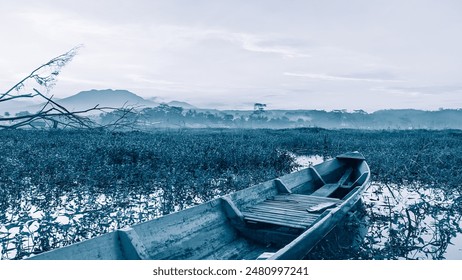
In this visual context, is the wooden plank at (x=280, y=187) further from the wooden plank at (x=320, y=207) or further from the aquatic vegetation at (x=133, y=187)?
the aquatic vegetation at (x=133, y=187)

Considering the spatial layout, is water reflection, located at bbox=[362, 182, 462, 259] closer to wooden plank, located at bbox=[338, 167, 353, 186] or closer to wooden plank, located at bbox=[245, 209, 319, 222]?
wooden plank, located at bbox=[338, 167, 353, 186]

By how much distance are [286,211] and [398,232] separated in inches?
59.8

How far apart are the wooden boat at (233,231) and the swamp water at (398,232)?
43cm

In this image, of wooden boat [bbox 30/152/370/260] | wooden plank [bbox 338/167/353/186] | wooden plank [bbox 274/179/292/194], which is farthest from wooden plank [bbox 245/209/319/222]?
A: wooden plank [bbox 338/167/353/186]

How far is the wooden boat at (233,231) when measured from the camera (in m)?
3.18

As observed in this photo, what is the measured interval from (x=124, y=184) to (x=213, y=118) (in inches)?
4160

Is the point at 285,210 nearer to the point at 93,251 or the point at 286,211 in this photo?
the point at 286,211

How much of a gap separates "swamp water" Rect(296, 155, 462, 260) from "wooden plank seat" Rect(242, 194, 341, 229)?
40cm

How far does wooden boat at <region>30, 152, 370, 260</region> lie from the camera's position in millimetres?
3184

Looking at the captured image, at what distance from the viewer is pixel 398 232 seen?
4625 millimetres

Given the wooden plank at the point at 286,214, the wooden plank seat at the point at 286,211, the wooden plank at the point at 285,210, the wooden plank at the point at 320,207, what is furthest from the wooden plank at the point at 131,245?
the wooden plank at the point at 320,207

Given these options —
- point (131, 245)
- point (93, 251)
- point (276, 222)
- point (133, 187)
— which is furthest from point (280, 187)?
point (93, 251)
